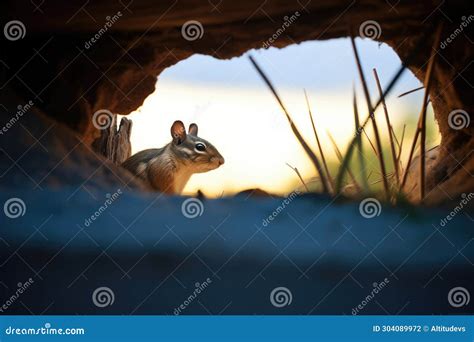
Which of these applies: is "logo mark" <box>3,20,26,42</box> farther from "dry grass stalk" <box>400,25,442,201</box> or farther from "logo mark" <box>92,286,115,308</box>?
"dry grass stalk" <box>400,25,442,201</box>

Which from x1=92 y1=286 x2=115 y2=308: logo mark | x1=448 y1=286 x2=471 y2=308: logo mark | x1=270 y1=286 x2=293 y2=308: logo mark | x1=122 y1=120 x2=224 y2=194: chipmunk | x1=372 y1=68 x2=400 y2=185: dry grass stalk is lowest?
x1=92 y1=286 x2=115 y2=308: logo mark

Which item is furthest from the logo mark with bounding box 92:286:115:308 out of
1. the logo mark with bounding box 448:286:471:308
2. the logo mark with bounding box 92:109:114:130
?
the logo mark with bounding box 448:286:471:308

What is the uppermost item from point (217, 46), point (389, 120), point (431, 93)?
point (431, 93)

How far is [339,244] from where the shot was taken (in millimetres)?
4375

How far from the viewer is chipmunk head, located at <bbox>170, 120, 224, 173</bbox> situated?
14.4 feet

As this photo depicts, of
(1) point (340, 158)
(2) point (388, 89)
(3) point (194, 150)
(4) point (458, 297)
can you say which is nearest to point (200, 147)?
(3) point (194, 150)

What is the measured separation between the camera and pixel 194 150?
4.40 m

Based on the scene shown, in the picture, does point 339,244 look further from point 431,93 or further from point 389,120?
point 431,93

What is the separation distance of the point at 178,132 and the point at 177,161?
0.57 feet

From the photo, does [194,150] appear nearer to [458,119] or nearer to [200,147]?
[200,147]

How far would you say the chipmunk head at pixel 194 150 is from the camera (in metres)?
4.40

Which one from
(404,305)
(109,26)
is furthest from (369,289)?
(109,26)

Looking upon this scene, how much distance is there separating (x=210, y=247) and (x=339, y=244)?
764 mm

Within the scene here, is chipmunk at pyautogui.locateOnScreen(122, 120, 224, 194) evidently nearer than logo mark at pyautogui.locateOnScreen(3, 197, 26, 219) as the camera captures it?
No
